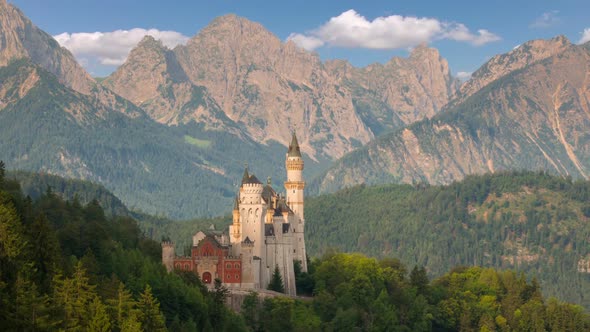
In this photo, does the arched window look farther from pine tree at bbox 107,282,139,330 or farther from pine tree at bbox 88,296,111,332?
pine tree at bbox 88,296,111,332

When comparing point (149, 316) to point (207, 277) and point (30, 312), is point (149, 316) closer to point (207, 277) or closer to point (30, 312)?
point (30, 312)

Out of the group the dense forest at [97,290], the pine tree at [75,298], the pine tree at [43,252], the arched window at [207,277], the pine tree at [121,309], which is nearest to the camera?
the dense forest at [97,290]

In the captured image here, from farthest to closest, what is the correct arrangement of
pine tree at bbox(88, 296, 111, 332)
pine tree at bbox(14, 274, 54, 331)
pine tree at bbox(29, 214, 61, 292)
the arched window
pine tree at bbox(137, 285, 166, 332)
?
1. the arched window
2. pine tree at bbox(29, 214, 61, 292)
3. pine tree at bbox(137, 285, 166, 332)
4. pine tree at bbox(88, 296, 111, 332)
5. pine tree at bbox(14, 274, 54, 331)

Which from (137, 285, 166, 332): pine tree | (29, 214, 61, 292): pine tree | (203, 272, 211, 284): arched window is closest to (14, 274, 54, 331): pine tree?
(29, 214, 61, 292): pine tree

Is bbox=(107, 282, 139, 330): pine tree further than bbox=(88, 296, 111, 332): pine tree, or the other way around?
bbox=(107, 282, 139, 330): pine tree

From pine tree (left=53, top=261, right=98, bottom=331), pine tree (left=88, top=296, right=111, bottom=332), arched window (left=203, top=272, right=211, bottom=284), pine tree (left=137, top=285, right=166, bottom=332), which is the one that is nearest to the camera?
pine tree (left=88, top=296, right=111, bottom=332)

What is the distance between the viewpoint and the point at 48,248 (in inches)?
5492

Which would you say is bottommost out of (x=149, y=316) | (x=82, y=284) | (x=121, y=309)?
(x=149, y=316)

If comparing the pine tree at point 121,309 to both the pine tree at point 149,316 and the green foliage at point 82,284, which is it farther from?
the pine tree at point 149,316

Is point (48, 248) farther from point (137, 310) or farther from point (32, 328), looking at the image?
point (32, 328)

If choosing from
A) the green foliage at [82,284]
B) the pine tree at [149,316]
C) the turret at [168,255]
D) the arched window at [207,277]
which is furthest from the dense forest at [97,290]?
the arched window at [207,277]

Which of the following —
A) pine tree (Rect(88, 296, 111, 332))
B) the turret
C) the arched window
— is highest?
the turret

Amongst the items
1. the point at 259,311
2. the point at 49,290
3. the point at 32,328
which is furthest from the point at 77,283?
the point at 259,311

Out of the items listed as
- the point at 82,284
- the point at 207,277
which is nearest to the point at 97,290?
the point at 82,284
